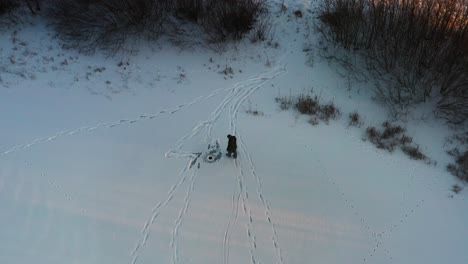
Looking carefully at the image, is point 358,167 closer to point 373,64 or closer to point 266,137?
point 266,137

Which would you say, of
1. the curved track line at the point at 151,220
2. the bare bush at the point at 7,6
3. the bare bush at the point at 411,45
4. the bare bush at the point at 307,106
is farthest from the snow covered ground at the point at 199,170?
the bare bush at the point at 7,6

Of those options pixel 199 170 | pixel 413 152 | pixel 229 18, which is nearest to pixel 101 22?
pixel 229 18

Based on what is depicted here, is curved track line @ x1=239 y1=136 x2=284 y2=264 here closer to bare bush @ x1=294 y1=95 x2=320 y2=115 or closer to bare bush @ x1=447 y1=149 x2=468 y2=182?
bare bush @ x1=294 y1=95 x2=320 y2=115

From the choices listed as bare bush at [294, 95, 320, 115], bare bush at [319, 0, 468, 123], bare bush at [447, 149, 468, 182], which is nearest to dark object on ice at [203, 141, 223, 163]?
bare bush at [294, 95, 320, 115]

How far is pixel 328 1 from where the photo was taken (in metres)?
12.1

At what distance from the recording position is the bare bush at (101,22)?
12227mm

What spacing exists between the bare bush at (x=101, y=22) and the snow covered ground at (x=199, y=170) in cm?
52

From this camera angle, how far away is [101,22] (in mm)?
12297

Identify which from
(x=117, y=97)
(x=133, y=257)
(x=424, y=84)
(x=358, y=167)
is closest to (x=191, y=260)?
(x=133, y=257)

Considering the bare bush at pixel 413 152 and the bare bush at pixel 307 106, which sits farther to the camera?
the bare bush at pixel 307 106

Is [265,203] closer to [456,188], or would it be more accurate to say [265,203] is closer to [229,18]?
[456,188]

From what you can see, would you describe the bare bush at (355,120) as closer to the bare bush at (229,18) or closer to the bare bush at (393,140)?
the bare bush at (393,140)

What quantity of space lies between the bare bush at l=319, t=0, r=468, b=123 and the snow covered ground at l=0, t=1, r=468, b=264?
744mm

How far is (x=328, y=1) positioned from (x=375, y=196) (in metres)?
6.37
